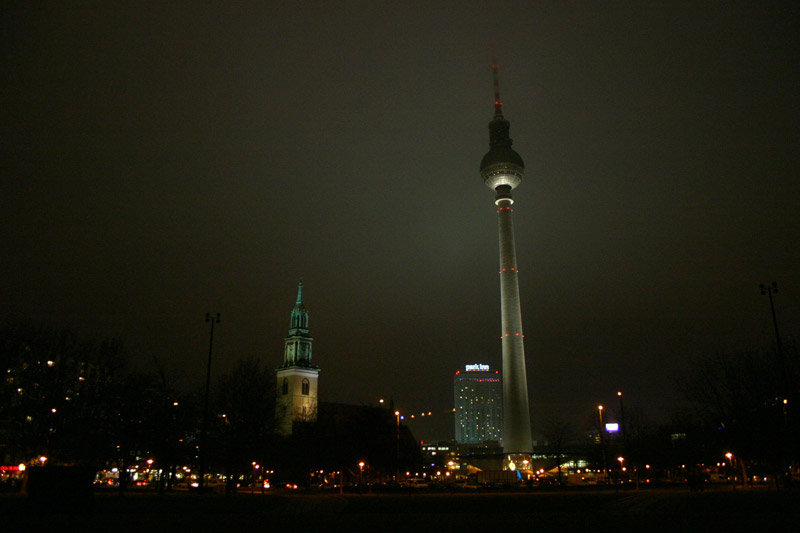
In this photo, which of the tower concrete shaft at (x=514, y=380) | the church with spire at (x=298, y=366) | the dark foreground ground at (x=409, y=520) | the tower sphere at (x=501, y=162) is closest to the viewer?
the dark foreground ground at (x=409, y=520)

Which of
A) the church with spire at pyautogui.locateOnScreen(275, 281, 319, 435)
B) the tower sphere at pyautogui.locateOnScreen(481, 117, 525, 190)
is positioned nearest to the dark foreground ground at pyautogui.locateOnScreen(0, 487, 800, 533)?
the church with spire at pyautogui.locateOnScreen(275, 281, 319, 435)

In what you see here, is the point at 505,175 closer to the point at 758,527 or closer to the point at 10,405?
the point at 10,405

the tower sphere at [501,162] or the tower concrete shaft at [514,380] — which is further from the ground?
the tower sphere at [501,162]

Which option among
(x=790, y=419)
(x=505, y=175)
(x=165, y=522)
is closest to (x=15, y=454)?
(x=165, y=522)

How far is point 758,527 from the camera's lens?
17.9 meters

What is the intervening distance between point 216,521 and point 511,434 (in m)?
122

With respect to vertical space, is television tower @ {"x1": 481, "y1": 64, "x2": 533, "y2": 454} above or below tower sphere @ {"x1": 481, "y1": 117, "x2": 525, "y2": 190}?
below

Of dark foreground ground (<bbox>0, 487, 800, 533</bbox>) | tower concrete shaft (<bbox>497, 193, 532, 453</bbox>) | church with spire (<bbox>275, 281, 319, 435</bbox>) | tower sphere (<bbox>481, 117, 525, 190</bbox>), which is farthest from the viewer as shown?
tower sphere (<bbox>481, 117, 525, 190</bbox>)

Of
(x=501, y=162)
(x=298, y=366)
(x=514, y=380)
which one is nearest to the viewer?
(x=298, y=366)

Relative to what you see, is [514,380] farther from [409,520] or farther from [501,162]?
[409,520]

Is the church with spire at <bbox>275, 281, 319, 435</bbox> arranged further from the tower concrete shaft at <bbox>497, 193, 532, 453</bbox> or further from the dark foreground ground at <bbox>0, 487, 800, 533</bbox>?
the dark foreground ground at <bbox>0, 487, 800, 533</bbox>

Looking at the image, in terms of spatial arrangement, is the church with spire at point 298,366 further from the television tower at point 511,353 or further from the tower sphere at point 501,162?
the tower sphere at point 501,162

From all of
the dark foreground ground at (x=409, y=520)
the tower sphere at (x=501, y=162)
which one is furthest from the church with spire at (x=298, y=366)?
the dark foreground ground at (x=409, y=520)

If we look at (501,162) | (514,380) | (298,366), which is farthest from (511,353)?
(501,162)
